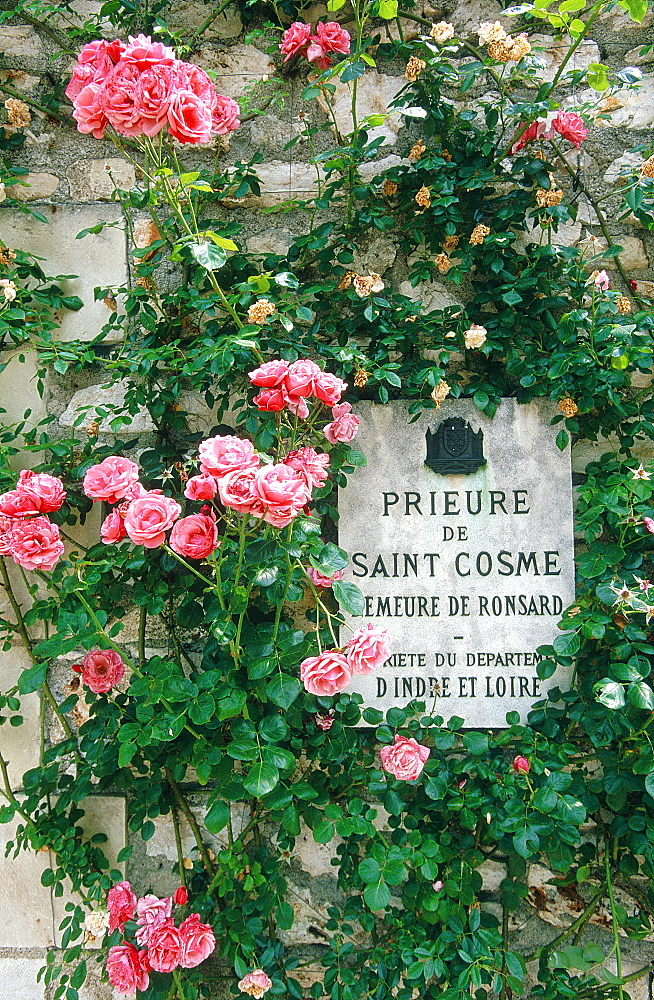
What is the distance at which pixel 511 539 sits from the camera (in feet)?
7.07

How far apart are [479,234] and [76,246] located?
1.29m

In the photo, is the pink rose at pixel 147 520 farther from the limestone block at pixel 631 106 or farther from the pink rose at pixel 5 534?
the limestone block at pixel 631 106

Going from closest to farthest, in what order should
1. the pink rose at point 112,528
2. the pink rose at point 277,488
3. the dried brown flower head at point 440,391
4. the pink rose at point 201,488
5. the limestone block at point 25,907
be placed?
1. the pink rose at point 277,488
2. the pink rose at point 201,488
3. the pink rose at point 112,528
4. the dried brown flower head at point 440,391
5. the limestone block at point 25,907

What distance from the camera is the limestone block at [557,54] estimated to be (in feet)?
7.50

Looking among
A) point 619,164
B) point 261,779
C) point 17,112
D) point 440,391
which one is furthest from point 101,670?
point 619,164

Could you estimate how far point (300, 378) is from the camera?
5.44ft

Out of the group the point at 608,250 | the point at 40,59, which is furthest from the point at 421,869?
the point at 40,59

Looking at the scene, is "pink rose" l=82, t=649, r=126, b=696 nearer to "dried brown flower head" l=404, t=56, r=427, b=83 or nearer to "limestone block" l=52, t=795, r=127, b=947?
"limestone block" l=52, t=795, r=127, b=947

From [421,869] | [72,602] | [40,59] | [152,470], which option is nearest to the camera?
[421,869]

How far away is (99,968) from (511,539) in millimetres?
1800

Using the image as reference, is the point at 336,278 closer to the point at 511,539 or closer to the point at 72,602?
the point at 511,539

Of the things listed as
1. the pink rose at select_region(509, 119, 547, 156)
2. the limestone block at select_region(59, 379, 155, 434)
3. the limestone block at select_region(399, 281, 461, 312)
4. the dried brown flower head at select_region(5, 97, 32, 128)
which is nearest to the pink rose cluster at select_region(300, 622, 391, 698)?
the limestone block at select_region(59, 379, 155, 434)

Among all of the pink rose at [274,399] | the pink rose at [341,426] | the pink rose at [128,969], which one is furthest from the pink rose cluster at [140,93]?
the pink rose at [128,969]

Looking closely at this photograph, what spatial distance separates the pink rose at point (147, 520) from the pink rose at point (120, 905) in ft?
3.52
